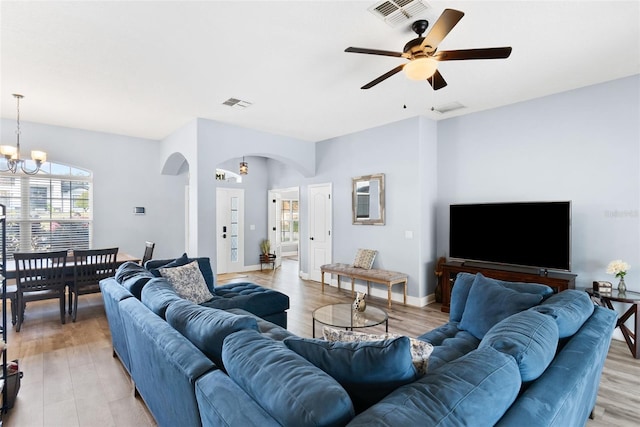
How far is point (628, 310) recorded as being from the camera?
339cm

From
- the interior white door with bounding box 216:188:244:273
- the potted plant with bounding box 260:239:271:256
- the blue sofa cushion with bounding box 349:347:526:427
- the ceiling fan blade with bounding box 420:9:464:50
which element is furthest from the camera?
the potted plant with bounding box 260:239:271:256

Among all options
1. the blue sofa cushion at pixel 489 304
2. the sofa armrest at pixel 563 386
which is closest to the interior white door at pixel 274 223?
the blue sofa cushion at pixel 489 304

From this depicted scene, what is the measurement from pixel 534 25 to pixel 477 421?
2.96 m

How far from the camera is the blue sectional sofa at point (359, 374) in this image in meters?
1.05

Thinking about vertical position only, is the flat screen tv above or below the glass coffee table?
above

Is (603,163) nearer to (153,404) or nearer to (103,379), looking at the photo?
(153,404)

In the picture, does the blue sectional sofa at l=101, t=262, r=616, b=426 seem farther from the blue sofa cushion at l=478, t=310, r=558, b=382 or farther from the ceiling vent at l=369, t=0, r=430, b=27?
the ceiling vent at l=369, t=0, r=430, b=27

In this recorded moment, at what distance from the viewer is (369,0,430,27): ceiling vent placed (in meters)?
2.33

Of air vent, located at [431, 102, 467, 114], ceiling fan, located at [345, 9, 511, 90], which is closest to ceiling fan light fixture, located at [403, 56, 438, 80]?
ceiling fan, located at [345, 9, 511, 90]

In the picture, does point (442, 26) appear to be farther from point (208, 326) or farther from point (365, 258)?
point (365, 258)

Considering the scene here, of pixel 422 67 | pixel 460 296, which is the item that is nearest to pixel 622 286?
pixel 460 296

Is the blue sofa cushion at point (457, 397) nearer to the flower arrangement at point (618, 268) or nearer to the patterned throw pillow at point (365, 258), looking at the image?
the flower arrangement at point (618, 268)

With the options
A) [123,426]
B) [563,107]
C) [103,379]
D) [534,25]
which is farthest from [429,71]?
[103,379]

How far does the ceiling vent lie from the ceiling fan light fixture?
0.34 meters
